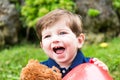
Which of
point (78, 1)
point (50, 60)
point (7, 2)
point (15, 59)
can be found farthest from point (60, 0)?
point (50, 60)

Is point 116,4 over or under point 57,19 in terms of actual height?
under

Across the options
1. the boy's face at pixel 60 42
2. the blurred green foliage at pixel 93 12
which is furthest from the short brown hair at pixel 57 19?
the blurred green foliage at pixel 93 12

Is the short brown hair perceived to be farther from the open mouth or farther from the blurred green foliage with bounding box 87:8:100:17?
the blurred green foliage with bounding box 87:8:100:17

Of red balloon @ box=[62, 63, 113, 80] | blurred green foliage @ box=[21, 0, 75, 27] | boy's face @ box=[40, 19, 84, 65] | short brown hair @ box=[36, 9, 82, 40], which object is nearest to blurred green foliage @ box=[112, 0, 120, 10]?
blurred green foliage @ box=[21, 0, 75, 27]

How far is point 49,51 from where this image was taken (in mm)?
3570

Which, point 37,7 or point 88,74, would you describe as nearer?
point 88,74

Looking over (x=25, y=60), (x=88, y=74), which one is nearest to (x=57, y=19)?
(x=88, y=74)

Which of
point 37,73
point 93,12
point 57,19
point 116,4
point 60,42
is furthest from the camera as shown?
point 116,4

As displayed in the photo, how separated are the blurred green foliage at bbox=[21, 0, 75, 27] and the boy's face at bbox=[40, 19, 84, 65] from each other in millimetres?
4431

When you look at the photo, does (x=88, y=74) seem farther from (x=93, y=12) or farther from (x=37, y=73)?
(x=93, y=12)

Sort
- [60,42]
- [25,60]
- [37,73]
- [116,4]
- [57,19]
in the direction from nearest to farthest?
[37,73]
[60,42]
[57,19]
[25,60]
[116,4]

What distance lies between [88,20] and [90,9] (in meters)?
0.24

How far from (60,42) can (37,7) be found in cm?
500

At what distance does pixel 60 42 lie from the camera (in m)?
3.45
